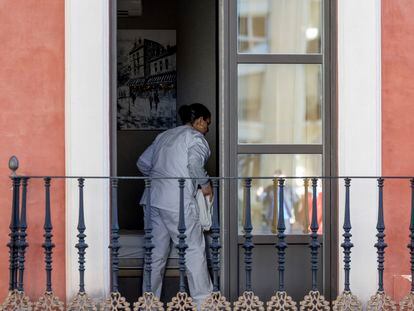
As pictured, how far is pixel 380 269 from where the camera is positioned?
21.1ft

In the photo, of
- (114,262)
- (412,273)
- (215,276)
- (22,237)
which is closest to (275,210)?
(215,276)

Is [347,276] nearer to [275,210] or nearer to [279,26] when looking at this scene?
[275,210]

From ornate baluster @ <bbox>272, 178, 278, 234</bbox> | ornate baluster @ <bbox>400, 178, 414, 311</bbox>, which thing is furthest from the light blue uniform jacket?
ornate baluster @ <bbox>400, 178, 414, 311</bbox>

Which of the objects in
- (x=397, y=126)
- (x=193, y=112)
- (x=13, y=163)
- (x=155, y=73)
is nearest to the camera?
(x=13, y=163)

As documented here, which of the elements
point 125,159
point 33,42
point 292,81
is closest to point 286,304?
point 292,81

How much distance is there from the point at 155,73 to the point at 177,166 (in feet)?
8.24

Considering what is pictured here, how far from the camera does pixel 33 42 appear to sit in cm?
661

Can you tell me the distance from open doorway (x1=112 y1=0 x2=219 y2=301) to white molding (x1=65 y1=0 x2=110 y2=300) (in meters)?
3.06

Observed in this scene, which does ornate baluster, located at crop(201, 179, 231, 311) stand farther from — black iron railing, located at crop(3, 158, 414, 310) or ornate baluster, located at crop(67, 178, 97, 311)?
ornate baluster, located at crop(67, 178, 97, 311)

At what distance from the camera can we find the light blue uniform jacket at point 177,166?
7.51 meters

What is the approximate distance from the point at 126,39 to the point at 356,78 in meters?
3.62

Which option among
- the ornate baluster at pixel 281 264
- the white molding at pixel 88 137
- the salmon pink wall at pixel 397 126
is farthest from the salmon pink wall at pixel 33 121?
the salmon pink wall at pixel 397 126

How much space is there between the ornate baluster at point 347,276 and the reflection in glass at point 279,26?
107 centimetres

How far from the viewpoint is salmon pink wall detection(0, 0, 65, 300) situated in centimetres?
659
